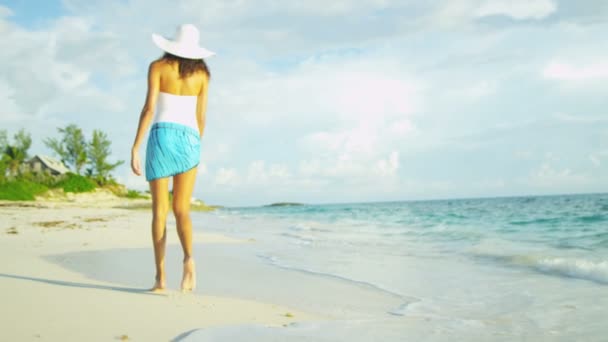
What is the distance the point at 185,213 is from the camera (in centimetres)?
344

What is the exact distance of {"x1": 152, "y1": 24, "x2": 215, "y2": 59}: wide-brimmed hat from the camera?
10.8ft

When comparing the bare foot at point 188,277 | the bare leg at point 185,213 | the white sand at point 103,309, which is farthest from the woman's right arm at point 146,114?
the white sand at point 103,309

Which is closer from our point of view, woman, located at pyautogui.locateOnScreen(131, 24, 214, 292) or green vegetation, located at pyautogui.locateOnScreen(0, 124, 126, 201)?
woman, located at pyautogui.locateOnScreen(131, 24, 214, 292)

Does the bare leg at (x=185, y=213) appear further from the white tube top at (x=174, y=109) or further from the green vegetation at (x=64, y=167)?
the green vegetation at (x=64, y=167)

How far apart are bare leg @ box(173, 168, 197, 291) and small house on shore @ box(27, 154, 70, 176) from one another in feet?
140

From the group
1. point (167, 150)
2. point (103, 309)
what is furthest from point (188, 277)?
point (167, 150)

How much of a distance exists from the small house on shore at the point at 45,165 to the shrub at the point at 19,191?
9497 millimetres

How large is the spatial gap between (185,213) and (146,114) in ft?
Answer: 2.59

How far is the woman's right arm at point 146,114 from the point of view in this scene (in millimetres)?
3264

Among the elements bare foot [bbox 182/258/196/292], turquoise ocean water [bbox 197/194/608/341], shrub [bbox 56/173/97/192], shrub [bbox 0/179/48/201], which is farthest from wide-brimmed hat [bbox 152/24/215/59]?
shrub [bbox 56/173/97/192]

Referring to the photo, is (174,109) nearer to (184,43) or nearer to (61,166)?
(184,43)

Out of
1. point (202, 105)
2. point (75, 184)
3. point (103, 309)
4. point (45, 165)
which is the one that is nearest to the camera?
point (103, 309)

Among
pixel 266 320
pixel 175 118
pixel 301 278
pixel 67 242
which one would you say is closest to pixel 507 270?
pixel 301 278

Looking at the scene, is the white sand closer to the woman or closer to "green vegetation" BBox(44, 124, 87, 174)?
the woman
